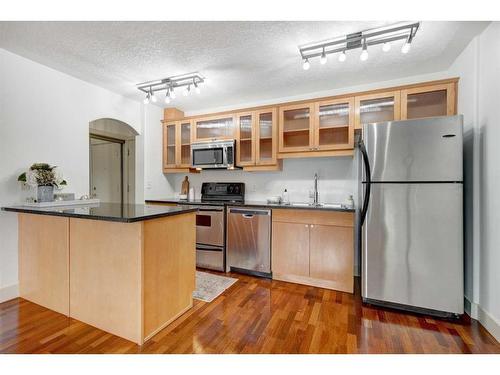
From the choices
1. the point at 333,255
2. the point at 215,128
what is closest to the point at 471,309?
the point at 333,255

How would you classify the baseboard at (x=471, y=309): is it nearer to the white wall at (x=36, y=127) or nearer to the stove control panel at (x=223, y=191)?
the stove control panel at (x=223, y=191)

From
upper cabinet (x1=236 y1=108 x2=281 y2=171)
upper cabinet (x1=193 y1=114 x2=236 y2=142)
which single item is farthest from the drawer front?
upper cabinet (x1=193 y1=114 x2=236 y2=142)

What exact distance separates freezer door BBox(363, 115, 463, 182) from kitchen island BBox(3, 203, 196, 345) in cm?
183

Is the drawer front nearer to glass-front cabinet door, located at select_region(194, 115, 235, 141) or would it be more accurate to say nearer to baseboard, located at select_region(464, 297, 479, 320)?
baseboard, located at select_region(464, 297, 479, 320)

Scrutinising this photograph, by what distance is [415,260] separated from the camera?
210 cm

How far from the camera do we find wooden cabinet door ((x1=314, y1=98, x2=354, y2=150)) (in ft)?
9.13

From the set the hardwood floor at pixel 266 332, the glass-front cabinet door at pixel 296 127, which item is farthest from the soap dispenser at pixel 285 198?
the hardwood floor at pixel 266 332

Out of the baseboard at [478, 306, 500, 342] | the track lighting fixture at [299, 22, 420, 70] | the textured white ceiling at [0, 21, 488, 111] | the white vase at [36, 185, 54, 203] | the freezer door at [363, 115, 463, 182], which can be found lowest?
the baseboard at [478, 306, 500, 342]

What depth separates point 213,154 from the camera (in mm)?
3469

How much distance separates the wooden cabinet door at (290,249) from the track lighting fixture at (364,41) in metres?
1.75

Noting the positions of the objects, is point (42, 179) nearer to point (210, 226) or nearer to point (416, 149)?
point (210, 226)

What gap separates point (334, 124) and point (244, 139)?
122 cm
